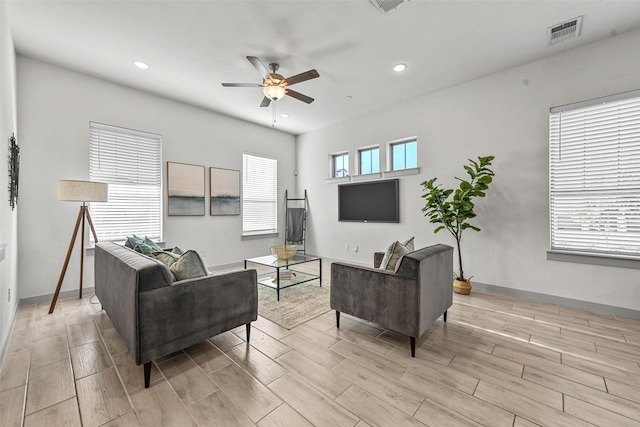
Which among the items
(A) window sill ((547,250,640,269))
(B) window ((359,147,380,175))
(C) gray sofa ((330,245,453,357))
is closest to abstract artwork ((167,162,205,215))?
(B) window ((359,147,380,175))

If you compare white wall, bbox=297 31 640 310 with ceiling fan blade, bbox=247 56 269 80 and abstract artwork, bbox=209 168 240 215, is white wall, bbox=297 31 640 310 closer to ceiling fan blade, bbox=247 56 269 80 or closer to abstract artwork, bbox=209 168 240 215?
ceiling fan blade, bbox=247 56 269 80

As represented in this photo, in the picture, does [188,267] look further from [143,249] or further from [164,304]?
[143,249]

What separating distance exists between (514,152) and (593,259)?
4.85ft

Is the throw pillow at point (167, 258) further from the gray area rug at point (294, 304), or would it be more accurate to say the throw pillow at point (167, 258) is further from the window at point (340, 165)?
the window at point (340, 165)

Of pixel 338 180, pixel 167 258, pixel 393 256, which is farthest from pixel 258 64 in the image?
pixel 338 180

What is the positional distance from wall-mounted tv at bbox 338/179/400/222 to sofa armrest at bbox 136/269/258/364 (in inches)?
119

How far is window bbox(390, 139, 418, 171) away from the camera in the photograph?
4.44 m

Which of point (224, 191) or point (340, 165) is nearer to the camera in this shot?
point (224, 191)

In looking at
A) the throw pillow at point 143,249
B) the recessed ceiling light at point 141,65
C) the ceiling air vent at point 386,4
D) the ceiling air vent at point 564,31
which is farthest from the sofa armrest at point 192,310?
the ceiling air vent at point 564,31

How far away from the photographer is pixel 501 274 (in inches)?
138

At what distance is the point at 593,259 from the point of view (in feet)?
9.45

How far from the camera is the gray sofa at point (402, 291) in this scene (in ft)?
6.55

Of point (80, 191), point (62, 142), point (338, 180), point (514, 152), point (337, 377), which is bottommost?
point (337, 377)

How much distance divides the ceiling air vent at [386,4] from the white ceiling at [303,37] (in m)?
0.06
